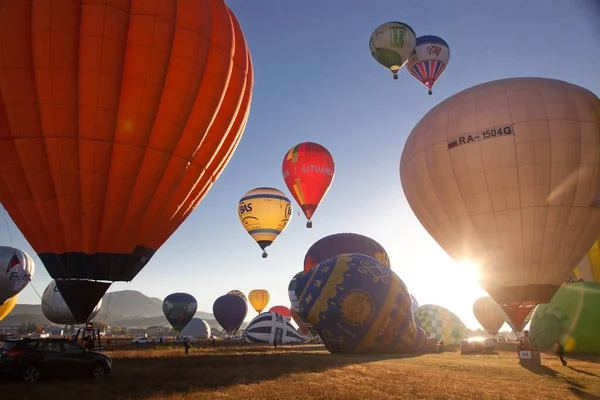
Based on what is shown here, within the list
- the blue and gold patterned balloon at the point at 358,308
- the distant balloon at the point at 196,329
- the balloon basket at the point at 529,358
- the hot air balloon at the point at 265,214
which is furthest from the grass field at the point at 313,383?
the distant balloon at the point at 196,329

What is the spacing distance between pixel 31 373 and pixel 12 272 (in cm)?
3753

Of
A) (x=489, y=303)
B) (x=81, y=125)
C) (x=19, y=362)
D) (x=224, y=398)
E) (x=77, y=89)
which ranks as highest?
(x=77, y=89)

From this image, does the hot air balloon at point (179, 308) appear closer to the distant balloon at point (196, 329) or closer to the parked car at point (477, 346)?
the distant balloon at point (196, 329)

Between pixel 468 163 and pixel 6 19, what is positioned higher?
pixel 6 19

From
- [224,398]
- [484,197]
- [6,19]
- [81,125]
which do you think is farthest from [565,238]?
[6,19]

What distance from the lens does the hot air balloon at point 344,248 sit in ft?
116

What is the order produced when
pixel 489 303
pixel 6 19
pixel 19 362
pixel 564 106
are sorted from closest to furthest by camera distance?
pixel 19 362 → pixel 6 19 → pixel 564 106 → pixel 489 303

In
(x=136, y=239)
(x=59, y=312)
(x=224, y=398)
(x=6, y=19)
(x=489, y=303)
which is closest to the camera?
(x=224, y=398)

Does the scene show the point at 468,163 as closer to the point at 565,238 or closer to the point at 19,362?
the point at 565,238

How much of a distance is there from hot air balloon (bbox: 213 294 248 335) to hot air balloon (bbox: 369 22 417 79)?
139 feet

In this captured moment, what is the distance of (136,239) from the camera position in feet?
46.0

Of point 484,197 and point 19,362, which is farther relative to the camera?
point 484,197

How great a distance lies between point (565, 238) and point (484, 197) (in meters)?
3.91

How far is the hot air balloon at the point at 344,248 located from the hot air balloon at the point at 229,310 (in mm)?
27724
